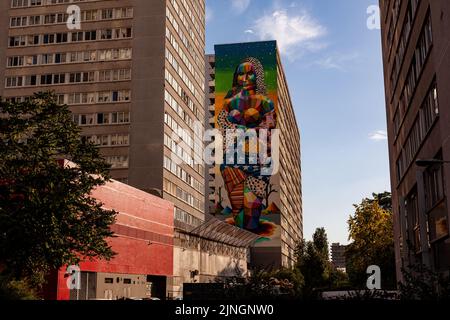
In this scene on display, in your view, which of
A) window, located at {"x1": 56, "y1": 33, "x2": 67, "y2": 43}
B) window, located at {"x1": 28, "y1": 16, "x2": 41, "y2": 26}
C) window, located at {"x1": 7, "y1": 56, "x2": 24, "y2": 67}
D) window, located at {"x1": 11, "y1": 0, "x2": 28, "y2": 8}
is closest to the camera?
window, located at {"x1": 7, "y1": 56, "x2": 24, "y2": 67}

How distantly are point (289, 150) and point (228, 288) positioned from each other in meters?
159

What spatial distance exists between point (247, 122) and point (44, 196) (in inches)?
4229

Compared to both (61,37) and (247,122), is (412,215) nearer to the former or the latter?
(61,37)

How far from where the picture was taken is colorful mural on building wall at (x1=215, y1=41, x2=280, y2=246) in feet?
454

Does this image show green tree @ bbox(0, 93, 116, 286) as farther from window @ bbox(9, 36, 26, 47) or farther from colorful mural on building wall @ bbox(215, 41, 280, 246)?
colorful mural on building wall @ bbox(215, 41, 280, 246)

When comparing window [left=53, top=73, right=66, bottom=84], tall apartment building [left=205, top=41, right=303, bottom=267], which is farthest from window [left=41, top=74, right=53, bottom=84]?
tall apartment building [left=205, top=41, right=303, bottom=267]

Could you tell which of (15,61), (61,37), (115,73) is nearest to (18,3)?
(61,37)

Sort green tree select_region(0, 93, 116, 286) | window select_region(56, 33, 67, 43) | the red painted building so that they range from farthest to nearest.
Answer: window select_region(56, 33, 67, 43) < the red painted building < green tree select_region(0, 93, 116, 286)

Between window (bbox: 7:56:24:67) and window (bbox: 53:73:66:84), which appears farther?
window (bbox: 7:56:24:67)

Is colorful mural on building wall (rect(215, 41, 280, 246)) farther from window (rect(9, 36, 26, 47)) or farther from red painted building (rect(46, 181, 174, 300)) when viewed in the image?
red painted building (rect(46, 181, 174, 300))

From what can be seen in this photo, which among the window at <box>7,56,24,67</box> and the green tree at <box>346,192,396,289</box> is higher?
the window at <box>7,56,24,67</box>

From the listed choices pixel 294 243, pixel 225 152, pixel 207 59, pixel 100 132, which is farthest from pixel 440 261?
pixel 294 243

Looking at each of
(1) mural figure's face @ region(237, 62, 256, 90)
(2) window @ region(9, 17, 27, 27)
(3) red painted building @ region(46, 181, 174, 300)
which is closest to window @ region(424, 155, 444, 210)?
(3) red painted building @ region(46, 181, 174, 300)

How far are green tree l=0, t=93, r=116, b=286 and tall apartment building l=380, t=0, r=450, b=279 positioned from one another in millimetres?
21204
